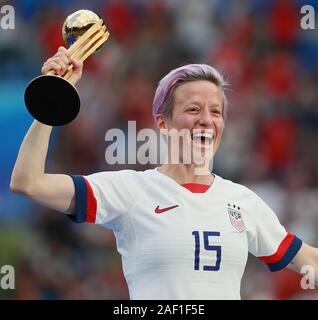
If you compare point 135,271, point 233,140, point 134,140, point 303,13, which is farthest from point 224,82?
point 303,13

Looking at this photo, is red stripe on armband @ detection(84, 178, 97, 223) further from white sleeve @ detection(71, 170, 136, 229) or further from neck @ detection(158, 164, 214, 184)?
neck @ detection(158, 164, 214, 184)

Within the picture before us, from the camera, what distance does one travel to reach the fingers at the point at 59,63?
2969 millimetres

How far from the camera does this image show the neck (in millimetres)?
3428

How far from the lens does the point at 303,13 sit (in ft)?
25.8

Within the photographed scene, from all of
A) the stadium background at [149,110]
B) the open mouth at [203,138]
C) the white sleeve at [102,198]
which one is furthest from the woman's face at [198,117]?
the stadium background at [149,110]

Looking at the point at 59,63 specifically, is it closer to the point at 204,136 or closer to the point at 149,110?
the point at 204,136

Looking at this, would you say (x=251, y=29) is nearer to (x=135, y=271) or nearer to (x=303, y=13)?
(x=303, y=13)

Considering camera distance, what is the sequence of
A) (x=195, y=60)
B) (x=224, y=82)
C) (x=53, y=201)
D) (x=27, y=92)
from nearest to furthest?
(x=27, y=92), (x=53, y=201), (x=224, y=82), (x=195, y=60)

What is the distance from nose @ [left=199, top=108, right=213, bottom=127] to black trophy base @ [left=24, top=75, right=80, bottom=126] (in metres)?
0.61

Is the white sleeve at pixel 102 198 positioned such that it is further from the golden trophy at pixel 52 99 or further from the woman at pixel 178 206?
the golden trophy at pixel 52 99

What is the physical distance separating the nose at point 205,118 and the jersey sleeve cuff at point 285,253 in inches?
22.8

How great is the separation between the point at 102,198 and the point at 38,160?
13.7 inches
